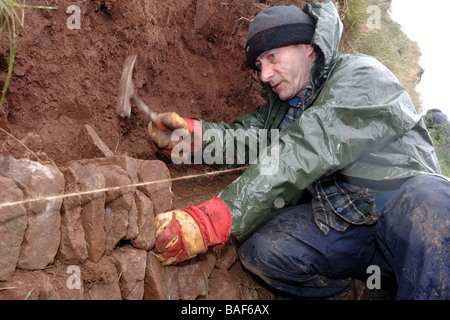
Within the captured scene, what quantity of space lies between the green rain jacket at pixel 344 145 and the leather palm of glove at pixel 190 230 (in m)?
0.07

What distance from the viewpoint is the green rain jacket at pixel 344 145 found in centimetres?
181

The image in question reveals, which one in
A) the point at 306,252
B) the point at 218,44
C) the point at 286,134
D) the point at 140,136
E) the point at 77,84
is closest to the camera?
the point at 286,134

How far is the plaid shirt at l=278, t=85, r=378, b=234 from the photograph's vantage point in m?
2.07

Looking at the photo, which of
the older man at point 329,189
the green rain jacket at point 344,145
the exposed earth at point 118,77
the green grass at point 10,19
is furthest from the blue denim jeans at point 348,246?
the green grass at point 10,19

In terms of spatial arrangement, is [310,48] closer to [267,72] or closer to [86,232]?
[267,72]

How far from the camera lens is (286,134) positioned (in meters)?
1.92

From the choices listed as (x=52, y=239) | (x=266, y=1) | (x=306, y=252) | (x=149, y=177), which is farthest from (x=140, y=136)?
(x=266, y=1)

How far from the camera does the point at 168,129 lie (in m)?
2.39

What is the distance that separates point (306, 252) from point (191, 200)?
2.90ft

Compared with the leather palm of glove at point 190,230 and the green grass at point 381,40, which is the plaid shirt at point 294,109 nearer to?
the leather palm of glove at point 190,230

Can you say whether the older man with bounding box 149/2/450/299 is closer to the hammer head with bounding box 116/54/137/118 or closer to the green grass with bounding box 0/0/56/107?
the hammer head with bounding box 116/54/137/118

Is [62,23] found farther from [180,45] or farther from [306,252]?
[306,252]

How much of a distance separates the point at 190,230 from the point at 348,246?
1.00 m

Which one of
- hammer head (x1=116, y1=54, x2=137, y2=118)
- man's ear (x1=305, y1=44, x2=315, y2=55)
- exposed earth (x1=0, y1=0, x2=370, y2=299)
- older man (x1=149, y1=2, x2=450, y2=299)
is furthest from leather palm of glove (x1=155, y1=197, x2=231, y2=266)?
man's ear (x1=305, y1=44, x2=315, y2=55)
